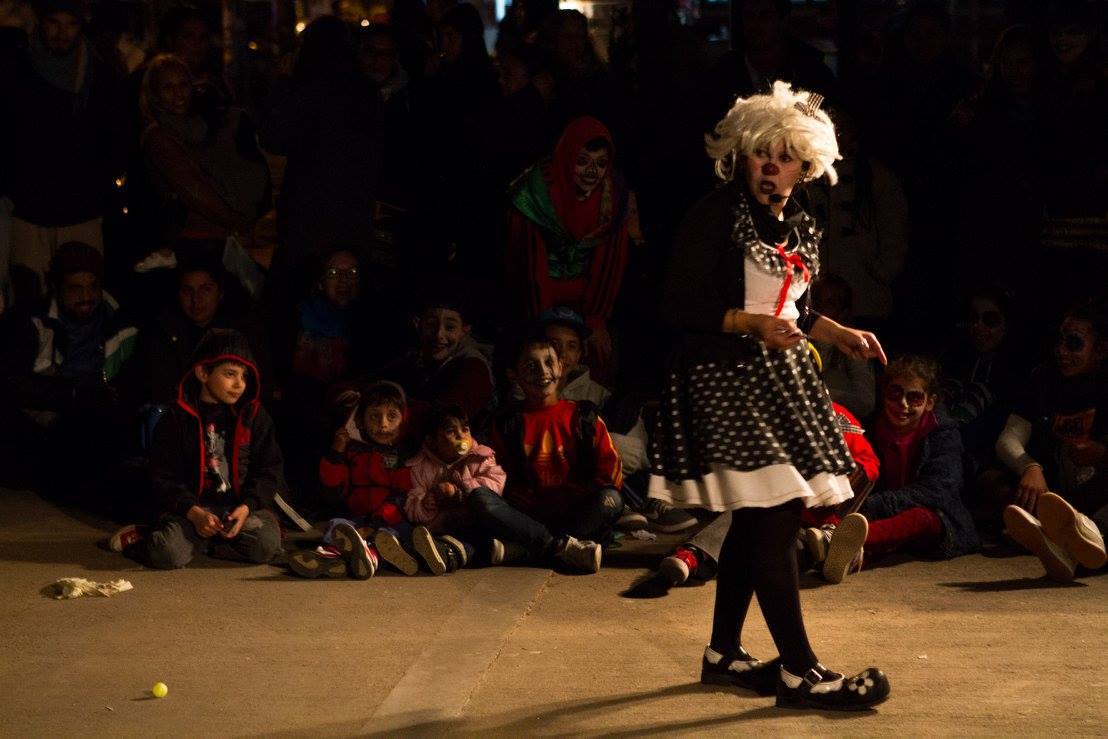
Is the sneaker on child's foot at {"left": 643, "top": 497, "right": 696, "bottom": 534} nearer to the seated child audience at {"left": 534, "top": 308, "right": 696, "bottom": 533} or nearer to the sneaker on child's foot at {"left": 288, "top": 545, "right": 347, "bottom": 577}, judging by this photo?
the seated child audience at {"left": 534, "top": 308, "right": 696, "bottom": 533}

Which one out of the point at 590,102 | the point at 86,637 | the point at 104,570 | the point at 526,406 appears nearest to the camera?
the point at 86,637

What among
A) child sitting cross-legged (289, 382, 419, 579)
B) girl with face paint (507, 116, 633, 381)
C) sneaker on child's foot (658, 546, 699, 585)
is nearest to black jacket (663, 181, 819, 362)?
sneaker on child's foot (658, 546, 699, 585)

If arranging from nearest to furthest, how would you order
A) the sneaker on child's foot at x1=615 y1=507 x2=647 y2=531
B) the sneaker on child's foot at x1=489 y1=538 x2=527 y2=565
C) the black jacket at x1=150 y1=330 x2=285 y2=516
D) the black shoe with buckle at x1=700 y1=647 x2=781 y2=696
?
the black shoe with buckle at x1=700 y1=647 x2=781 y2=696 < the sneaker on child's foot at x1=489 y1=538 x2=527 y2=565 < the black jacket at x1=150 y1=330 x2=285 y2=516 < the sneaker on child's foot at x1=615 y1=507 x2=647 y2=531

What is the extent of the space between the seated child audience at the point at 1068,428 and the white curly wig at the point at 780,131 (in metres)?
2.76

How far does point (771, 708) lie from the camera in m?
4.79

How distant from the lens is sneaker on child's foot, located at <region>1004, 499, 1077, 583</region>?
20.6ft

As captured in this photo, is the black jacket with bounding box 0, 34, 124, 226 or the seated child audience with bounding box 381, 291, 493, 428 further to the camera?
the black jacket with bounding box 0, 34, 124, 226

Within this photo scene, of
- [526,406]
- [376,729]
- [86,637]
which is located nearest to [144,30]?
[526,406]

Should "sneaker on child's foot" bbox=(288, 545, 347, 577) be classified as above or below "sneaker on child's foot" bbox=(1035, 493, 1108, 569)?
below

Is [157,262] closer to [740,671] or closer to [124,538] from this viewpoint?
[124,538]

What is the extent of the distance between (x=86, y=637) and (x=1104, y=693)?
11.1ft

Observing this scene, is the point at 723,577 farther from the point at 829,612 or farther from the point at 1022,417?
the point at 1022,417

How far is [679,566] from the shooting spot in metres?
6.30

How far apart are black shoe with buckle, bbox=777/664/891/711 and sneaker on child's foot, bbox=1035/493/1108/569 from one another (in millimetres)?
1775
